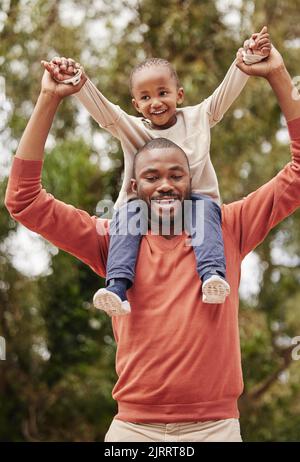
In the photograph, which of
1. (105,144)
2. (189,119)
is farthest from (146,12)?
(189,119)

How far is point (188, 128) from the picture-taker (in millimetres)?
2258

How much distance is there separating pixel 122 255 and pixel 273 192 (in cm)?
44

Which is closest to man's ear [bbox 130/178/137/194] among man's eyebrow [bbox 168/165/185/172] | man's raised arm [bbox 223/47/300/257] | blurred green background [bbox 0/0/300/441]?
man's eyebrow [bbox 168/165/185/172]

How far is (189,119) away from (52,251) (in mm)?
4033

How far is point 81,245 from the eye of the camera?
2.21 meters

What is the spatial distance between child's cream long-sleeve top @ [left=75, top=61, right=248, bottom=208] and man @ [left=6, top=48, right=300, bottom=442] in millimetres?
85

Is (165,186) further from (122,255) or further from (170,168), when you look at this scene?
(122,255)

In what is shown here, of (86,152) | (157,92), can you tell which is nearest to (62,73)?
(157,92)

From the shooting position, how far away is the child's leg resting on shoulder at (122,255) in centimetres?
199

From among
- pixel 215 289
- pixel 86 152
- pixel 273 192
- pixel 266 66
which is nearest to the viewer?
pixel 215 289

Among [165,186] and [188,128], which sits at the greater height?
[188,128]

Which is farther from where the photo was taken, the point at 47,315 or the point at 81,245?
the point at 47,315

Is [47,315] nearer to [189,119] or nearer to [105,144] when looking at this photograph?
[105,144]

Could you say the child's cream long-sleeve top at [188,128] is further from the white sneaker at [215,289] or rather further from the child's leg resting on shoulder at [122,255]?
the white sneaker at [215,289]
